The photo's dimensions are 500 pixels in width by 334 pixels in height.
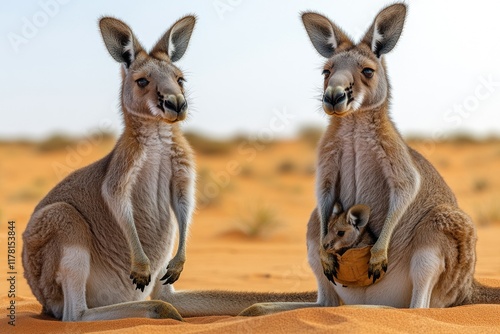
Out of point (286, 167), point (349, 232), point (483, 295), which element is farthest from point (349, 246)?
point (286, 167)

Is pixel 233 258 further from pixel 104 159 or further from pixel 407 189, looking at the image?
pixel 407 189

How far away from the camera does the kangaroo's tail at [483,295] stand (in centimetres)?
625

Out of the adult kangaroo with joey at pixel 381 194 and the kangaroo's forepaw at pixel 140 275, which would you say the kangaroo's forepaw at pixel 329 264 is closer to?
the adult kangaroo with joey at pixel 381 194

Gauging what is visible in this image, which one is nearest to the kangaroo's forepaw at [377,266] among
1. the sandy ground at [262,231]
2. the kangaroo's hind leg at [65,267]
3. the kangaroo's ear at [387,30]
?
the sandy ground at [262,231]

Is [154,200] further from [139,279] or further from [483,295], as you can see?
[483,295]

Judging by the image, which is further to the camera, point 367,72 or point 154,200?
point 154,200

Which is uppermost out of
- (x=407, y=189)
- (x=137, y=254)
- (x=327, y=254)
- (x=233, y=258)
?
(x=407, y=189)

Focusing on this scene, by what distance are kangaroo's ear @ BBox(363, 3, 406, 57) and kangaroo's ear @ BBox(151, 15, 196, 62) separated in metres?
1.56

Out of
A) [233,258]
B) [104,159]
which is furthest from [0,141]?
[104,159]

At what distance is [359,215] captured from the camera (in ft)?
19.3

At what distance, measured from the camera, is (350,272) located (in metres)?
5.85

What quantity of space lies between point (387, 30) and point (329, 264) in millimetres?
2004

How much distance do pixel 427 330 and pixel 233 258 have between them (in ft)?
23.4

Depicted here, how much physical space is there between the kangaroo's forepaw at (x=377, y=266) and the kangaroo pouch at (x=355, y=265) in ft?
0.26
